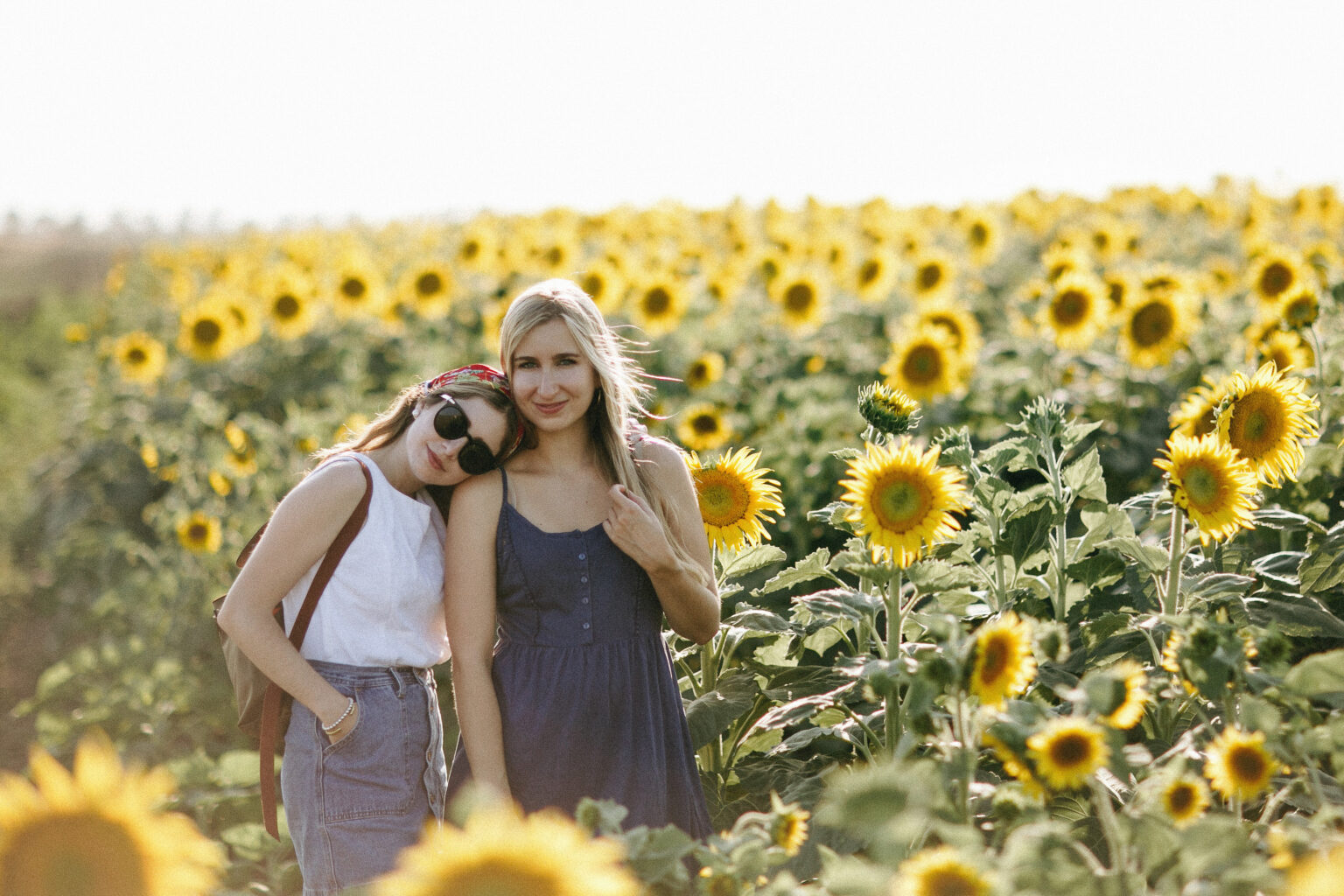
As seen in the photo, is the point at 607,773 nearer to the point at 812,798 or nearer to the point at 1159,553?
the point at 812,798

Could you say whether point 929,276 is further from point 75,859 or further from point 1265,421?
point 75,859

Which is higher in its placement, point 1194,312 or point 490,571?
point 1194,312

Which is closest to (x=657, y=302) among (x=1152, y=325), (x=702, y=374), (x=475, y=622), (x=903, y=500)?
(x=702, y=374)

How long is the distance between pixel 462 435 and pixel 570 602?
433 mm

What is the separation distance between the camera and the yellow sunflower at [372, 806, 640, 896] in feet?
3.56

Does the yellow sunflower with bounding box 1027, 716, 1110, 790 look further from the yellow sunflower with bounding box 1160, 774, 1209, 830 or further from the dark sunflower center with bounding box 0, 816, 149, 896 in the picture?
the dark sunflower center with bounding box 0, 816, 149, 896

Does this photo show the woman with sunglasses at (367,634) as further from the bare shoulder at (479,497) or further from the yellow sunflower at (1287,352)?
the yellow sunflower at (1287,352)

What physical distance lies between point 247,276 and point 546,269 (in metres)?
2.93

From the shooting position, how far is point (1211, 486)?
2.31 metres

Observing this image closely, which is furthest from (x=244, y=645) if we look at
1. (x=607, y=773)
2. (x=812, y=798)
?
(x=812, y=798)

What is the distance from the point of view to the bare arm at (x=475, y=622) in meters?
2.50

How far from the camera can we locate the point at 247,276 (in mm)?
10188

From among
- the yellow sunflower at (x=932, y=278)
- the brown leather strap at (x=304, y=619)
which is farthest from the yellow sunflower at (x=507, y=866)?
the yellow sunflower at (x=932, y=278)

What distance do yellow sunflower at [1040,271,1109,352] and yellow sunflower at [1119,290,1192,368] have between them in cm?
30
